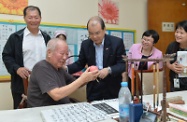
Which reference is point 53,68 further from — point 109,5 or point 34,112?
point 109,5

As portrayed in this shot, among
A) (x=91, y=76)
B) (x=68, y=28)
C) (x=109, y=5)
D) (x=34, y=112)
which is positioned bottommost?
(x=34, y=112)

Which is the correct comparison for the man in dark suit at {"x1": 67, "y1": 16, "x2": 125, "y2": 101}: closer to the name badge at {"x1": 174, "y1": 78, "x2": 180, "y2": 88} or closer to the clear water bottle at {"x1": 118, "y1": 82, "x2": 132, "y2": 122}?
the name badge at {"x1": 174, "y1": 78, "x2": 180, "y2": 88}

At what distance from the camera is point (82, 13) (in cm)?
333

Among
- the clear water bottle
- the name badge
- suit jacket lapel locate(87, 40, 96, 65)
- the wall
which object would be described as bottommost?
the name badge

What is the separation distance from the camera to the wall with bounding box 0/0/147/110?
305cm

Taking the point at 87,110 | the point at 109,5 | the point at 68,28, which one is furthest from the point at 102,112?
the point at 109,5

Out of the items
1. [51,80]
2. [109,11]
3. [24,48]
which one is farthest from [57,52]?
[109,11]

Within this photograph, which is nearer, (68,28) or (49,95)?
(49,95)

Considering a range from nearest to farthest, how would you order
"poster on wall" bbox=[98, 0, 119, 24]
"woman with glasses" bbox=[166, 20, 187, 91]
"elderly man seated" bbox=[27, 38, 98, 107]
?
"elderly man seated" bbox=[27, 38, 98, 107] → "woman with glasses" bbox=[166, 20, 187, 91] → "poster on wall" bbox=[98, 0, 119, 24]

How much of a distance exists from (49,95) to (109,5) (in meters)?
2.42

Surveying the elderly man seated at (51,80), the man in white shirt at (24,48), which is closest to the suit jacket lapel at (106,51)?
the elderly man seated at (51,80)

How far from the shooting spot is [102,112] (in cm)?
134

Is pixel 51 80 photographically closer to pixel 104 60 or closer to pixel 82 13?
pixel 104 60

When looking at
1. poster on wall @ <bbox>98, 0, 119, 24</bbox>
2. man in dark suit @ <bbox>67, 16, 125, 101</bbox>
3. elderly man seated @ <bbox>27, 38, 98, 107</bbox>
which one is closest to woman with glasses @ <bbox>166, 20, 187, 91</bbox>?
man in dark suit @ <bbox>67, 16, 125, 101</bbox>
